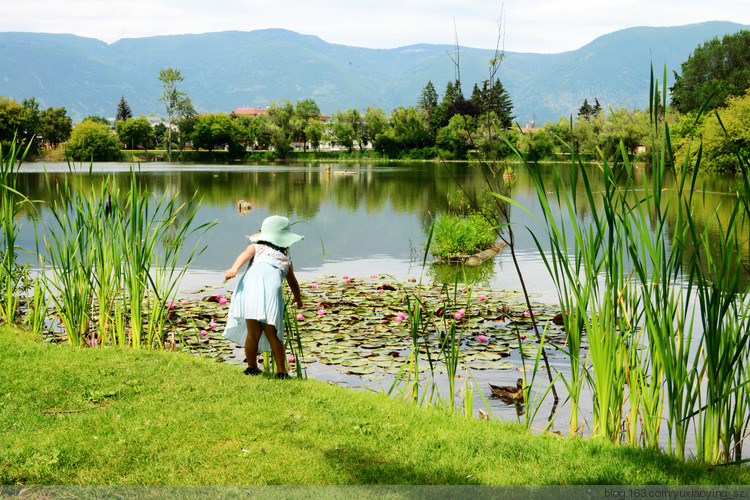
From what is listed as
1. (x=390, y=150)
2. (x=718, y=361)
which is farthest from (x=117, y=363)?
(x=390, y=150)

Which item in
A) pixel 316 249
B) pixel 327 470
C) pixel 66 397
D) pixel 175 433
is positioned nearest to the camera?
pixel 327 470

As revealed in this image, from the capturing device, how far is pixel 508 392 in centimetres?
553

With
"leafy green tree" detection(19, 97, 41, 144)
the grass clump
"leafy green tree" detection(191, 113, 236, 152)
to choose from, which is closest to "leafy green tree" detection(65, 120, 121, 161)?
"leafy green tree" detection(19, 97, 41, 144)

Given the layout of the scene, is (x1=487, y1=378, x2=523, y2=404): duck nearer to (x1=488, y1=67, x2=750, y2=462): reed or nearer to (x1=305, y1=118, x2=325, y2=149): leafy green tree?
(x1=488, y1=67, x2=750, y2=462): reed

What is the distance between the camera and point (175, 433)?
3.67 m

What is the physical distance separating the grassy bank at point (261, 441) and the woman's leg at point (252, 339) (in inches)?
7.6

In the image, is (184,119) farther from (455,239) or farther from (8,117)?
(455,239)

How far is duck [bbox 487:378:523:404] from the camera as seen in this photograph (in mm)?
5465

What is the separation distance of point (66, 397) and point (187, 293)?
5351mm

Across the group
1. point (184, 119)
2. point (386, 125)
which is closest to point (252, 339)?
point (184, 119)

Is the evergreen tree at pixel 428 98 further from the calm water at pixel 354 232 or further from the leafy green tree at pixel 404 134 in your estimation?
the calm water at pixel 354 232

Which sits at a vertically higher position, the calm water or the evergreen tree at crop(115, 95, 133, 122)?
the evergreen tree at crop(115, 95, 133, 122)

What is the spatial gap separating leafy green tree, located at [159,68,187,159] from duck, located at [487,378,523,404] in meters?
84.0

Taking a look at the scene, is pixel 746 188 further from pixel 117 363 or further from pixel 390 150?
pixel 390 150
